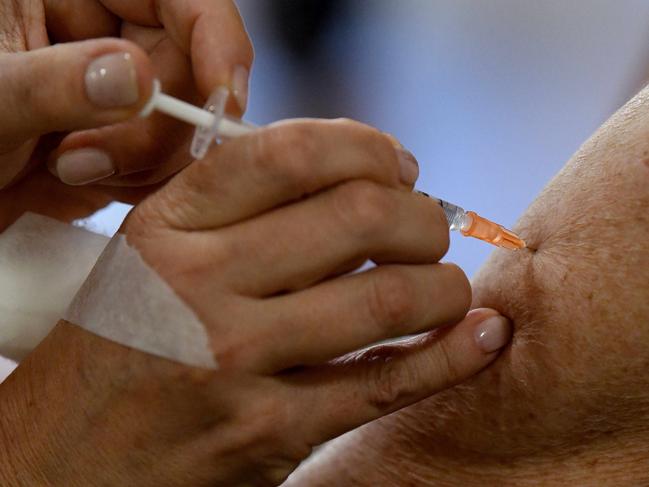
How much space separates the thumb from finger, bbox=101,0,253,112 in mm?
141

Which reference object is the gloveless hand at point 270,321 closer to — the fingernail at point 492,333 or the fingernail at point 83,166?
the fingernail at point 492,333

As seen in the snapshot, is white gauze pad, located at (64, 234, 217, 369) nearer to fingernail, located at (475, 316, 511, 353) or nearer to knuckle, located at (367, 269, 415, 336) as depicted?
knuckle, located at (367, 269, 415, 336)

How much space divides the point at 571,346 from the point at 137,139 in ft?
2.19

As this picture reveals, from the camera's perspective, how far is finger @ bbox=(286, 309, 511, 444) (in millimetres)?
747

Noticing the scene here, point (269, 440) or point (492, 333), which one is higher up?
point (492, 333)

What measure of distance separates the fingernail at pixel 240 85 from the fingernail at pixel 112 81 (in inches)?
5.9

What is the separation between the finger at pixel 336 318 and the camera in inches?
26.6

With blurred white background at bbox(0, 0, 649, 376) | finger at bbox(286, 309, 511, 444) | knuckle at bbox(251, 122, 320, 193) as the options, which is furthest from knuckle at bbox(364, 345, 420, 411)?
blurred white background at bbox(0, 0, 649, 376)

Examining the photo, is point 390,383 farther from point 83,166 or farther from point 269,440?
point 83,166

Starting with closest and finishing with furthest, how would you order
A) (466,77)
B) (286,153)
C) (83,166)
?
1. (286,153)
2. (83,166)
3. (466,77)

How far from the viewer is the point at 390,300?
695 mm

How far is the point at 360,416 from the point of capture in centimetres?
77

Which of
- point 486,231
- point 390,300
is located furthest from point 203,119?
point 486,231

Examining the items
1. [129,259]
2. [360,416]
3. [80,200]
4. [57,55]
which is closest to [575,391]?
[360,416]
